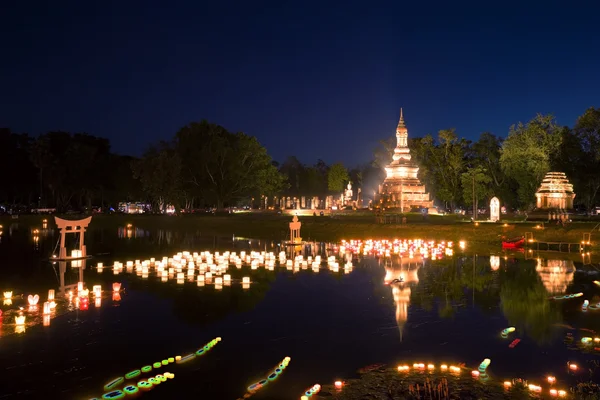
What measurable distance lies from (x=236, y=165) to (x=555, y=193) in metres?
44.7

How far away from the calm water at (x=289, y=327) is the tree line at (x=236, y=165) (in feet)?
127

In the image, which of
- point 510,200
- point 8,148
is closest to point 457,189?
point 510,200

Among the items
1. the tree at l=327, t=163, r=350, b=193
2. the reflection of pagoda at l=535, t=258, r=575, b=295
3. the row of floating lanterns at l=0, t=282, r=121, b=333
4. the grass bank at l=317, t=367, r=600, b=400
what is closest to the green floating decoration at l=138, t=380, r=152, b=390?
the grass bank at l=317, t=367, r=600, b=400

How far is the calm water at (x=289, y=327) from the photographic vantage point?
12414 millimetres

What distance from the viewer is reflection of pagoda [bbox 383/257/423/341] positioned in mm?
18295

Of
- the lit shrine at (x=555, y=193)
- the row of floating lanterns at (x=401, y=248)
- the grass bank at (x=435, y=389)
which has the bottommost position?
the grass bank at (x=435, y=389)

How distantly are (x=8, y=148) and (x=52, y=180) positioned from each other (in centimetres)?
1277

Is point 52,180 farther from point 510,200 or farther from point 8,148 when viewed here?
point 510,200

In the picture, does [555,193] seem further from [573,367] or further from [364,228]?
[573,367]

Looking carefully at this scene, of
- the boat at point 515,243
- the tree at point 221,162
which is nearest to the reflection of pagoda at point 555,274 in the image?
the boat at point 515,243

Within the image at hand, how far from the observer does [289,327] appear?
659 inches

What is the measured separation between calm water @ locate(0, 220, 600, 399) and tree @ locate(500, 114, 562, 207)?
3869 cm

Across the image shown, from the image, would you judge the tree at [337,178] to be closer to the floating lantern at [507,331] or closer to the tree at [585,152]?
the tree at [585,152]

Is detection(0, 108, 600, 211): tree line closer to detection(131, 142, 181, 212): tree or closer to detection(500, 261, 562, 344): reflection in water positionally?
detection(131, 142, 181, 212): tree
